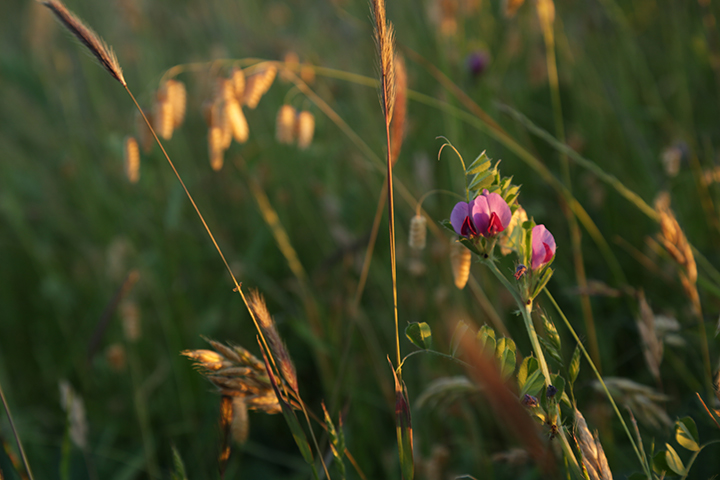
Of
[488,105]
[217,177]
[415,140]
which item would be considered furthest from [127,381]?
[488,105]

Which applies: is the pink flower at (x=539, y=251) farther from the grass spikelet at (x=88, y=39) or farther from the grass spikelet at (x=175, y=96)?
the grass spikelet at (x=175, y=96)

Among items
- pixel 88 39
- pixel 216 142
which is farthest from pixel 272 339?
pixel 216 142

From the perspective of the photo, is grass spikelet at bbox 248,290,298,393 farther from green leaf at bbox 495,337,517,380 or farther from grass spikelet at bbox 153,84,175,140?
grass spikelet at bbox 153,84,175,140

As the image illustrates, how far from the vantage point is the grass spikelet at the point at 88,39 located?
1.94 feet

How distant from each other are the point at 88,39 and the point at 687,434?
89cm

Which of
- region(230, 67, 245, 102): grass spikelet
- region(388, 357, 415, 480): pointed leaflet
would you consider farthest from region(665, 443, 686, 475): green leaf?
region(230, 67, 245, 102): grass spikelet

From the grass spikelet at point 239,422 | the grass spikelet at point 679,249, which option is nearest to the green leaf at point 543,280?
the grass spikelet at point 679,249

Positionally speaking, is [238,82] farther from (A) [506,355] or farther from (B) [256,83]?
(A) [506,355]

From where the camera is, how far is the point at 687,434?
58 centimetres

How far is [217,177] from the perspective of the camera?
2420mm

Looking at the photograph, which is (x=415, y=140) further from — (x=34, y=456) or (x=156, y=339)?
(x=34, y=456)

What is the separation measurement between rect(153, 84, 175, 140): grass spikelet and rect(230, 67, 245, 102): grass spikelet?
0.55ft

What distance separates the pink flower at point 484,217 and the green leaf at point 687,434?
12.8 inches

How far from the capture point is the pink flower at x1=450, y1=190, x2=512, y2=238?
1.74 feet
